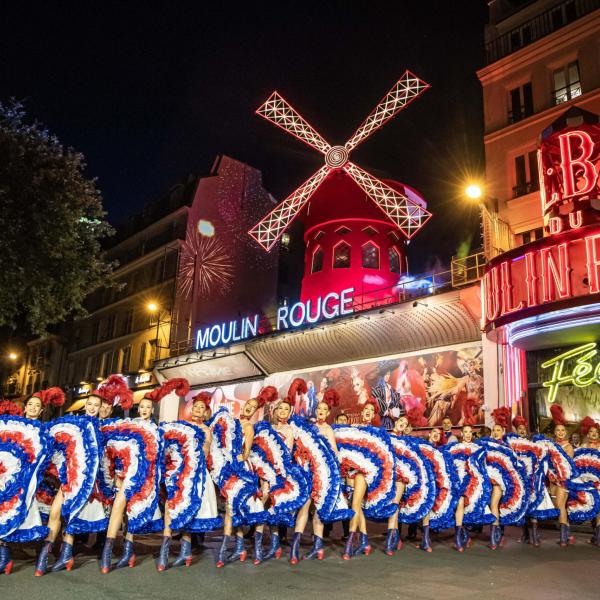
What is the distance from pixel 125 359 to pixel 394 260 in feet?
57.2

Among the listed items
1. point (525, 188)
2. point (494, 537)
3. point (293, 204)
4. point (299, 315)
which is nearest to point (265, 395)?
point (494, 537)

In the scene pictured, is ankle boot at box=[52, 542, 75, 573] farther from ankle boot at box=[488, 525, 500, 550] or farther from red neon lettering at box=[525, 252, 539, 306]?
red neon lettering at box=[525, 252, 539, 306]

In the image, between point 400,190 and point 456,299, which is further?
point 400,190

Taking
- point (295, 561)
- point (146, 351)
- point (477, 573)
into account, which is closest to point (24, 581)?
point (295, 561)

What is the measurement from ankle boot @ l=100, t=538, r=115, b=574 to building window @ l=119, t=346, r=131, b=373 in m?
28.4

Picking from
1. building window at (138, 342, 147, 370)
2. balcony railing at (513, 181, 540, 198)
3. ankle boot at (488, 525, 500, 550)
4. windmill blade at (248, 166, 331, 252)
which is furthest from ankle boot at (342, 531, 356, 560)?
building window at (138, 342, 147, 370)

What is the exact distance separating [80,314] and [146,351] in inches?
583

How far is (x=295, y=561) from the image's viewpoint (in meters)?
6.09

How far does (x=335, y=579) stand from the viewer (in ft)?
17.6

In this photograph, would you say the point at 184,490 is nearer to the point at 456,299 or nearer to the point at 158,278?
the point at 456,299

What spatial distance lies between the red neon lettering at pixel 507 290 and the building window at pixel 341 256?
10.9 meters

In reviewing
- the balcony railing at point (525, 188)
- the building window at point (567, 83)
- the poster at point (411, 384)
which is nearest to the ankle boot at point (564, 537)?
the poster at point (411, 384)

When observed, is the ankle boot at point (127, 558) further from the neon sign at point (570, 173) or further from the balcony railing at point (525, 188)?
the balcony railing at point (525, 188)

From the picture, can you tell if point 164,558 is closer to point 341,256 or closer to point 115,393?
point 115,393
